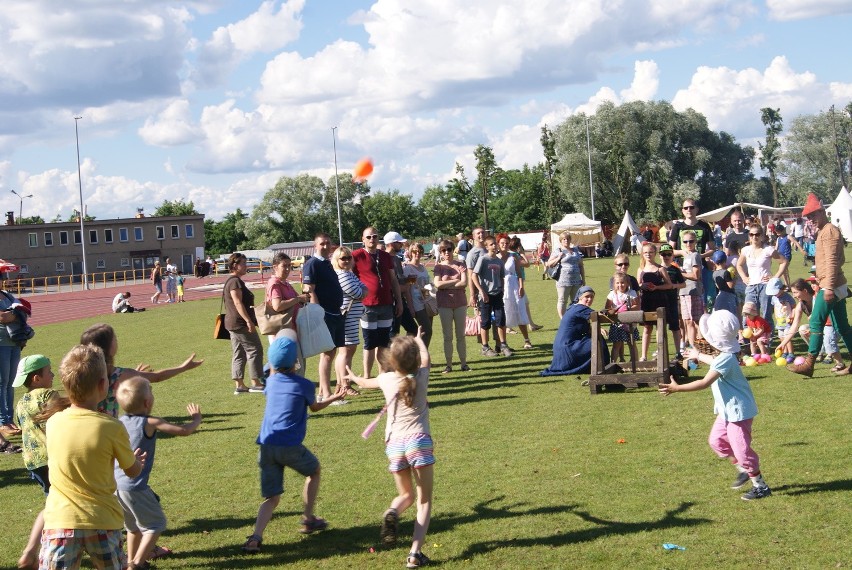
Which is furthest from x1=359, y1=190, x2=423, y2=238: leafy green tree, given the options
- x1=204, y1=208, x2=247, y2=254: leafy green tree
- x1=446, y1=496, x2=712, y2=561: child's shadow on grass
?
x1=446, y1=496, x2=712, y2=561: child's shadow on grass

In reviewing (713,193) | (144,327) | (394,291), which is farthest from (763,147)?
(394,291)

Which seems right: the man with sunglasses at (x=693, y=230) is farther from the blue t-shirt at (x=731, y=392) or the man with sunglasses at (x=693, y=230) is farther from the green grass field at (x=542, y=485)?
the blue t-shirt at (x=731, y=392)

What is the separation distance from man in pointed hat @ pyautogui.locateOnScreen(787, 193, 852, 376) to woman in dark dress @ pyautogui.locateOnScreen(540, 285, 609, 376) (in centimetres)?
265

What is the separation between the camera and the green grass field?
605 cm

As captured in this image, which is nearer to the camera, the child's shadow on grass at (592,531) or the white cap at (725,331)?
the child's shadow on grass at (592,531)

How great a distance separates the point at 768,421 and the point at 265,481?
17.8ft

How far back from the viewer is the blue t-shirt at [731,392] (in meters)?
6.98

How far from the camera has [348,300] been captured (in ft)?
39.9

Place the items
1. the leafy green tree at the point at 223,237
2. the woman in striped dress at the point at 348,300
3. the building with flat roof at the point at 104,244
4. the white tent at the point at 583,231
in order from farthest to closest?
the leafy green tree at the point at 223,237 → the building with flat roof at the point at 104,244 → the white tent at the point at 583,231 → the woman in striped dress at the point at 348,300

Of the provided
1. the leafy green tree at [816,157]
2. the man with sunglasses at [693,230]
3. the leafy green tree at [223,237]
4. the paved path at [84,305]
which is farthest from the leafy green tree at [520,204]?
the man with sunglasses at [693,230]

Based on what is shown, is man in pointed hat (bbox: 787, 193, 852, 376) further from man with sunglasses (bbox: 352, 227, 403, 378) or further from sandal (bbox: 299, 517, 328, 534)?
sandal (bbox: 299, 517, 328, 534)

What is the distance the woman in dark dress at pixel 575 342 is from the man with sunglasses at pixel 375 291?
2.44m

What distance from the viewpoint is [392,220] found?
118m

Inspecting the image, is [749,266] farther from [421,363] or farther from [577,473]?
[421,363]
